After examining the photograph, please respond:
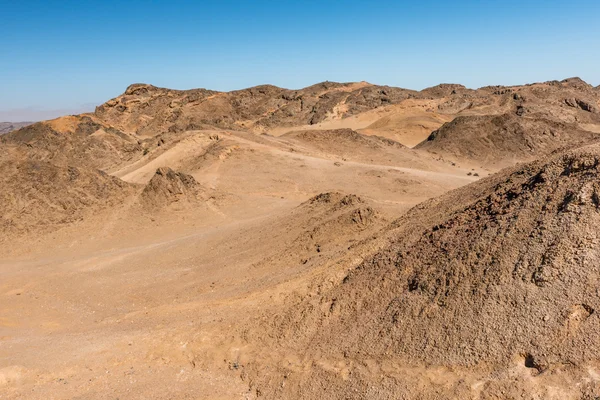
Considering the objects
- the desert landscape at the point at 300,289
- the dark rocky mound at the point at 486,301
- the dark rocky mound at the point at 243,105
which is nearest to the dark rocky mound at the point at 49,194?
the desert landscape at the point at 300,289

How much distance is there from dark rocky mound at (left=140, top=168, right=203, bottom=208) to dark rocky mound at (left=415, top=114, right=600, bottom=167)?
20.7m

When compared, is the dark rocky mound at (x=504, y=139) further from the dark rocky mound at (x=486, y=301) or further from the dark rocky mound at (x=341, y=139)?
the dark rocky mound at (x=486, y=301)

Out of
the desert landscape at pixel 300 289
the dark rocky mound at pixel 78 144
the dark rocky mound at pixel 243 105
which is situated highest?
the dark rocky mound at pixel 243 105

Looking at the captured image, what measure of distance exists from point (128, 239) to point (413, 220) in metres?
10.3

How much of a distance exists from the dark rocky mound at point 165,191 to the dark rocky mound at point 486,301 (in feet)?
37.8

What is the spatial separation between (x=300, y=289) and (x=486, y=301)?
3211 millimetres

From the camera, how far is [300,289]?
7.78 m

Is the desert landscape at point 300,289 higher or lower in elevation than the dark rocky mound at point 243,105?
lower

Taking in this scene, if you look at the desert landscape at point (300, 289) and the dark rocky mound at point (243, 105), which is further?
the dark rocky mound at point (243, 105)

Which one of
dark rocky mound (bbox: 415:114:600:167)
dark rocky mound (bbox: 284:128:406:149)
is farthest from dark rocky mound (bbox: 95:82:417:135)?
dark rocky mound (bbox: 415:114:600:167)

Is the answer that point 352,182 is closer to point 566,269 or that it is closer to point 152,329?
point 152,329

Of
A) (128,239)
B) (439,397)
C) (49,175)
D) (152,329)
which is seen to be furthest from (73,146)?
(439,397)

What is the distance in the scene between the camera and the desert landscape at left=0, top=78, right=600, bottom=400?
5.17m

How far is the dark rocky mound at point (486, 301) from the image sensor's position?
4926mm
